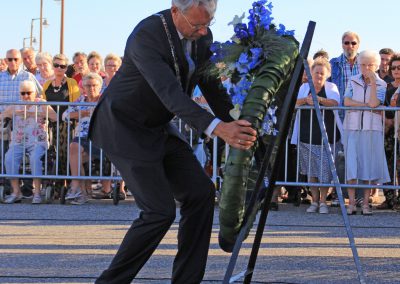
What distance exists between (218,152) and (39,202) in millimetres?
2293

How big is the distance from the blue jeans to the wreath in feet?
23.2

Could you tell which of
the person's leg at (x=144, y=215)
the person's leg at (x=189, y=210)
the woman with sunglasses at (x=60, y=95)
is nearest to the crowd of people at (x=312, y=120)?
the woman with sunglasses at (x=60, y=95)

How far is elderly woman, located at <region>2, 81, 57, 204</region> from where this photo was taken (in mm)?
11859

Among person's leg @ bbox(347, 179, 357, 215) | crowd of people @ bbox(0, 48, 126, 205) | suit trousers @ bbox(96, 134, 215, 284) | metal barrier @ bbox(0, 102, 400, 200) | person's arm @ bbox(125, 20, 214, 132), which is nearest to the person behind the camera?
person's arm @ bbox(125, 20, 214, 132)

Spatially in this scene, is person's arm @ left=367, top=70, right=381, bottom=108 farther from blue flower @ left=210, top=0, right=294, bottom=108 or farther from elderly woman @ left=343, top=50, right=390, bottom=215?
blue flower @ left=210, top=0, right=294, bottom=108

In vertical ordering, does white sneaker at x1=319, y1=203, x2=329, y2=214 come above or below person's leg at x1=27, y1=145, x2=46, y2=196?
below

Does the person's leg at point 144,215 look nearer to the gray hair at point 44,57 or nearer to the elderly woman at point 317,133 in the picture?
the elderly woman at point 317,133

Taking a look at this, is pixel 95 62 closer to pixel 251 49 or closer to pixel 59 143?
pixel 59 143

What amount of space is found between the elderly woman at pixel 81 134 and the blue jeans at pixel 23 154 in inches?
16.4

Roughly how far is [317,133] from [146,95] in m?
6.17

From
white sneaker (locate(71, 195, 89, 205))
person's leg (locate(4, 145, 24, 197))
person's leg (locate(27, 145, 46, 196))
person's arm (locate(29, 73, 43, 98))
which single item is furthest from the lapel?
person's arm (locate(29, 73, 43, 98))

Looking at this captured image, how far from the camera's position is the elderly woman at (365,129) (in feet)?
35.8

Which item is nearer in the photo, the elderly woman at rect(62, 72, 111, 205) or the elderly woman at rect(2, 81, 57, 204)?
the elderly woman at rect(62, 72, 111, 205)

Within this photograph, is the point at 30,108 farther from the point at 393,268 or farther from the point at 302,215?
the point at 393,268
